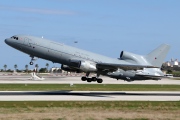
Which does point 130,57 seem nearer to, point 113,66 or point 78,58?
point 113,66

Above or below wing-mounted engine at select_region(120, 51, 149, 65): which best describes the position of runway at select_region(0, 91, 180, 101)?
below

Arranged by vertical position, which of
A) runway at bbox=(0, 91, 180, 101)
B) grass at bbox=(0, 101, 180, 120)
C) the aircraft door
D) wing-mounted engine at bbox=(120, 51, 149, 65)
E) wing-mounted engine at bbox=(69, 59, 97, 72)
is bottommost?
grass at bbox=(0, 101, 180, 120)

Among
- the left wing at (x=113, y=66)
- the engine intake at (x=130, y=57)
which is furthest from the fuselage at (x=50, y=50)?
the engine intake at (x=130, y=57)

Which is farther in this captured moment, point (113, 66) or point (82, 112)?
point (113, 66)

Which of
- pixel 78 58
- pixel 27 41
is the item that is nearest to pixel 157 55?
pixel 78 58

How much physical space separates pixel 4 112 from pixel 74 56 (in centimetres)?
2517

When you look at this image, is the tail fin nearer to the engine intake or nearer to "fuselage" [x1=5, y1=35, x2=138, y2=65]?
the engine intake

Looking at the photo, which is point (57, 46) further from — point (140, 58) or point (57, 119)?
point (57, 119)

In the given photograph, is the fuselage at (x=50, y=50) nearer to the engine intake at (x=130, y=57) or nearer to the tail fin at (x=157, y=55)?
the engine intake at (x=130, y=57)

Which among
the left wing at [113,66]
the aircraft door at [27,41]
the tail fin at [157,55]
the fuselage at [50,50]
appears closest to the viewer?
the aircraft door at [27,41]

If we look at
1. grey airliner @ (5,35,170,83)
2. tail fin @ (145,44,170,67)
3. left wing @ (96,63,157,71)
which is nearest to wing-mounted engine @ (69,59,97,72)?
grey airliner @ (5,35,170,83)

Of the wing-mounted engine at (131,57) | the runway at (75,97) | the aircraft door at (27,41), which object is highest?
the aircraft door at (27,41)

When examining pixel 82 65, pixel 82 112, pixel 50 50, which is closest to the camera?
pixel 82 112

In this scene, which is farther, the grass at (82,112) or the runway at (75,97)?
the runway at (75,97)
